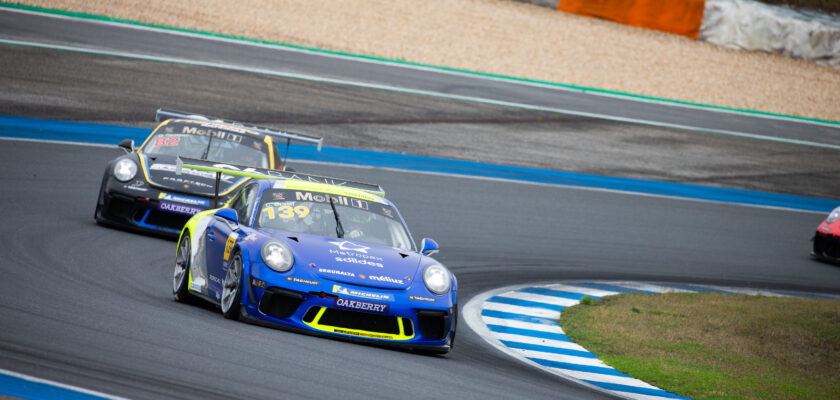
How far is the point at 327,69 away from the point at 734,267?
43.8 feet

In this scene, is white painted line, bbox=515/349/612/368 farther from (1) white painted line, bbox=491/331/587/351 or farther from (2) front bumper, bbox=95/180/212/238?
(2) front bumper, bbox=95/180/212/238

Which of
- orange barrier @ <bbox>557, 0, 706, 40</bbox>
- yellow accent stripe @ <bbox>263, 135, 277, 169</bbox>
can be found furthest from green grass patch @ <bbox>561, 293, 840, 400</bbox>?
orange barrier @ <bbox>557, 0, 706, 40</bbox>

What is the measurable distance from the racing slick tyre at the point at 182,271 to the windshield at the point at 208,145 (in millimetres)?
3487

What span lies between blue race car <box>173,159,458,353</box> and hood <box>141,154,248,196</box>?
307cm

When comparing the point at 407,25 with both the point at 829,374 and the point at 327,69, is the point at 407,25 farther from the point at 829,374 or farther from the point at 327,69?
the point at 829,374

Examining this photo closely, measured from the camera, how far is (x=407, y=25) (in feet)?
106

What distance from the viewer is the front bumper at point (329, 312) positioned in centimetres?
767

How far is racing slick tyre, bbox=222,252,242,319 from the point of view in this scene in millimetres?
7824

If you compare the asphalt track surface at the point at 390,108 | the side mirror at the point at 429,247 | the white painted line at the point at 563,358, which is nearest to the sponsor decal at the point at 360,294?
the side mirror at the point at 429,247

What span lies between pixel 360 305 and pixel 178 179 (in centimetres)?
513

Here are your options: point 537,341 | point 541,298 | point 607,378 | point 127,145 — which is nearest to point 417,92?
point 127,145

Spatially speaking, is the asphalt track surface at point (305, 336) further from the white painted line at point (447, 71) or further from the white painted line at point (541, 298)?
the white painted line at point (447, 71)

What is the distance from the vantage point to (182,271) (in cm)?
923

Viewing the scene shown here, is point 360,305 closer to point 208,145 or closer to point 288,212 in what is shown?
point 288,212
